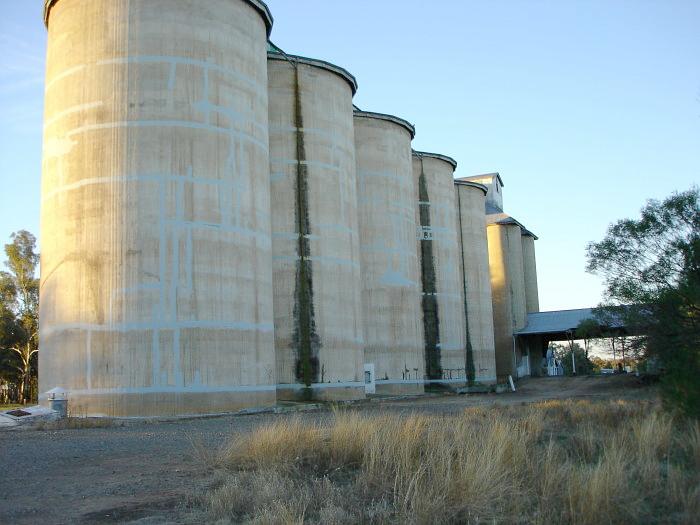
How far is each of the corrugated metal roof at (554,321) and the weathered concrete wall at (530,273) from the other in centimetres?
311

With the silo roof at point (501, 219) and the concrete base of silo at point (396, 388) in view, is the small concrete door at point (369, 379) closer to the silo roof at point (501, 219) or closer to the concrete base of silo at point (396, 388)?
the concrete base of silo at point (396, 388)

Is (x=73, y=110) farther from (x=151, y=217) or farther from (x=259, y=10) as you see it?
(x=259, y=10)

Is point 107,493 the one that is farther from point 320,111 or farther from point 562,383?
point 562,383

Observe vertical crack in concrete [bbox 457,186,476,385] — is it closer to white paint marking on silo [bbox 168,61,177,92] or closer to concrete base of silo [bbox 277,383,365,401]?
concrete base of silo [bbox 277,383,365,401]

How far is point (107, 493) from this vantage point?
9820mm

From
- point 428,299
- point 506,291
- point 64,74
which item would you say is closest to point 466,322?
point 428,299

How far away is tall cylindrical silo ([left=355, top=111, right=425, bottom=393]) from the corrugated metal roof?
2252 cm

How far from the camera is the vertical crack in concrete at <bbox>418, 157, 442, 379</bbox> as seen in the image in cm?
4684

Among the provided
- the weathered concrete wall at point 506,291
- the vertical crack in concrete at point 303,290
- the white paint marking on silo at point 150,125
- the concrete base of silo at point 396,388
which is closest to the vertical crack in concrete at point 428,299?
the concrete base of silo at point 396,388

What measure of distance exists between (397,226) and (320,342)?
12417 mm

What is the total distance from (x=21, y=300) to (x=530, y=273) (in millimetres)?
46666

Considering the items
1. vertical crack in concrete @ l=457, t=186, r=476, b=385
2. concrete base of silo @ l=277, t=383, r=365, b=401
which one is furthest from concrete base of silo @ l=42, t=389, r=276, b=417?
vertical crack in concrete @ l=457, t=186, r=476, b=385

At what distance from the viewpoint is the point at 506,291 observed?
207 feet

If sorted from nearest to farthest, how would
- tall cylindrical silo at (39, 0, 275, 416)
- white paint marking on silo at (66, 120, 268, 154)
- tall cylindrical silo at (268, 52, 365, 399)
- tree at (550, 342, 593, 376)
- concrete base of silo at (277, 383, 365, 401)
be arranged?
tall cylindrical silo at (39, 0, 275, 416) → white paint marking on silo at (66, 120, 268, 154) → concrete base of silo at (277, 383, 365, 401) → tall cylindrical silo at (268, 52, 365, 399) → tree at (550, 342, 593, 376)
